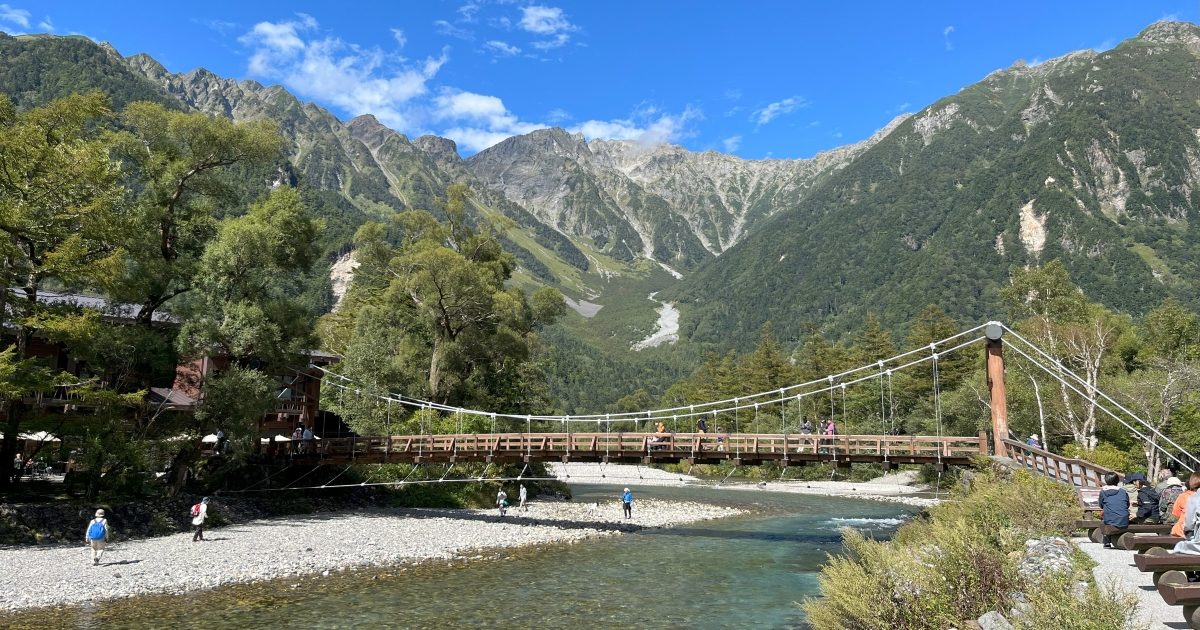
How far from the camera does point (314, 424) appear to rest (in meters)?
35.5

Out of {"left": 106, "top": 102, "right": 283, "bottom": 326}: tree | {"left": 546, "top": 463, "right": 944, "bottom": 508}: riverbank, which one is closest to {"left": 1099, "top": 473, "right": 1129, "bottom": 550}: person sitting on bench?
{"left": 106, "top": 102, "right": 283, "bottom": 326}: tree

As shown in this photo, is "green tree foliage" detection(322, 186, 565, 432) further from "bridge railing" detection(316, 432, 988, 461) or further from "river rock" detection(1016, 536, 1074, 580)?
"river rock" detection(1016, 536, 1074, 580)

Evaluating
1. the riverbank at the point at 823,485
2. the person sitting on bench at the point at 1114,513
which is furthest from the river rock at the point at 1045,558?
the riverbank at the point at 823,485

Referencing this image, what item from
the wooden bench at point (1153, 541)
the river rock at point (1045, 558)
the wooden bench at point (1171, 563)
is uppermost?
the wooden bench at point (1171, 563)

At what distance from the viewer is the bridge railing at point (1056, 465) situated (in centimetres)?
1642

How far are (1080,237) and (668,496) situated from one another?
12278 cm

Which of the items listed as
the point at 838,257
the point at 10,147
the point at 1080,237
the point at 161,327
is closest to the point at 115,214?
the point at 10,147

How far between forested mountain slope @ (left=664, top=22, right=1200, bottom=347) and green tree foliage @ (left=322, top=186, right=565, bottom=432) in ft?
355

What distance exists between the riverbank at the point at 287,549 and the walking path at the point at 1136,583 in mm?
15085

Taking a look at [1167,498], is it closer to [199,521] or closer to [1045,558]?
[1045,558]

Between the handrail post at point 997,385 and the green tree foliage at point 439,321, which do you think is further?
the green tree foliage at point 439,321

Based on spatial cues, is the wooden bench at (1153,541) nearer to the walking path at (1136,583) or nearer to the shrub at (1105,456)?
the walking path at (1136,583)

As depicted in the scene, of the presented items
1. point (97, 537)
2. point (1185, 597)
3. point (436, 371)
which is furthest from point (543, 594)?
point (436, 371)

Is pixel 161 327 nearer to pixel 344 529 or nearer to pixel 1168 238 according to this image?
pixel 344 529
